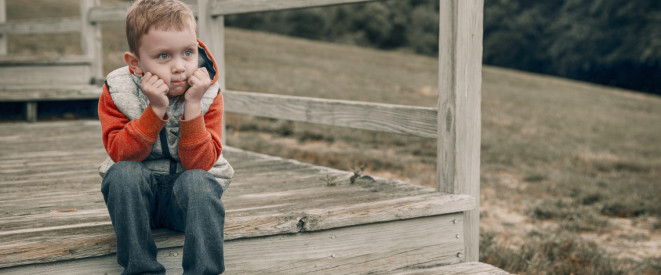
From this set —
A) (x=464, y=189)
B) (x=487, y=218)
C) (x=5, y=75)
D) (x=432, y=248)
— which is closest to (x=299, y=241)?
(x=432, y=248)

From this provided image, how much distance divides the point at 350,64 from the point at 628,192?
15824 millimetres

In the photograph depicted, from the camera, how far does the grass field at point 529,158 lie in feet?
13.3

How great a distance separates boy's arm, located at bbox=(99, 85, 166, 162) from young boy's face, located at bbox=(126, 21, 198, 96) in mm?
123

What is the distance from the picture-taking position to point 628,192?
6.13 meters

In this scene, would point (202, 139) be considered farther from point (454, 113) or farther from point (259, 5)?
point (259, 5)

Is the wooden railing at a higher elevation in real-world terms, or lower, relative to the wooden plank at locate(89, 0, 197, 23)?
lower

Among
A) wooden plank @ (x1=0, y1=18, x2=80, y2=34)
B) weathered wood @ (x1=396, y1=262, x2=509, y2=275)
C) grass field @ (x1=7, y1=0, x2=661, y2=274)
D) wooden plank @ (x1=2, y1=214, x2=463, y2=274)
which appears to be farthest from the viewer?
wooden plank @ (x1=0, y1=18, x2=80, y2=34)

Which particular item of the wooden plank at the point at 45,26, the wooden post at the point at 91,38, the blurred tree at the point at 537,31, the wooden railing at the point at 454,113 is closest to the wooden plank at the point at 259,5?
the wooden railing at the point at 454,113

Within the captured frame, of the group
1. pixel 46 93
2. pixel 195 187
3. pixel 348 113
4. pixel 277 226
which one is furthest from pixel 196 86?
pixel 46 93

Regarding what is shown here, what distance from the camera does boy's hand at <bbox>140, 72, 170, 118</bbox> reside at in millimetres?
1783

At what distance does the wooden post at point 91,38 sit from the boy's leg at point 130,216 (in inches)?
181

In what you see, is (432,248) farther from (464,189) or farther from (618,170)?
(618,170)

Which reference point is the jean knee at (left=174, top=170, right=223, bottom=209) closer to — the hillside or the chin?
the chin

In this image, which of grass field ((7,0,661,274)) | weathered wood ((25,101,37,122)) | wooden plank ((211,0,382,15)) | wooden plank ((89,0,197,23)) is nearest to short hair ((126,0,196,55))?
wooden plank ((211,0,382,15))
